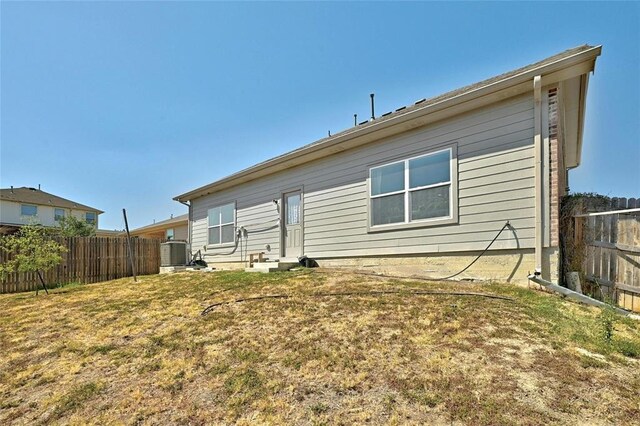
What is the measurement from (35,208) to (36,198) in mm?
1192

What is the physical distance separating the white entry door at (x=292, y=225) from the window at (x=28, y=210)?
3400 centimetres

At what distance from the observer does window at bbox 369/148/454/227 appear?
700 centimetres

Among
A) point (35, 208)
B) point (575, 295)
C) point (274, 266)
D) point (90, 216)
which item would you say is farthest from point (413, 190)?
point (90, 216)

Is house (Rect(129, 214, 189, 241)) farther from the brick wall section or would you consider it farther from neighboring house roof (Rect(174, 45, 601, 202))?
the brick wall section

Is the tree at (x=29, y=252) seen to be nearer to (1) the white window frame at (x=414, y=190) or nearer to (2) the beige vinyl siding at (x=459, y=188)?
(2) the beige vinyl siding at (x=459, y=188)

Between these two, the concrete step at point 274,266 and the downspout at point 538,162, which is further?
the concrete step at point 274,266

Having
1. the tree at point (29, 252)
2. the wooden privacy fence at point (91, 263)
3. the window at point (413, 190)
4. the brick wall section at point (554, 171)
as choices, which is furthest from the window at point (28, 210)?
the brick wall section at point (554, 171)

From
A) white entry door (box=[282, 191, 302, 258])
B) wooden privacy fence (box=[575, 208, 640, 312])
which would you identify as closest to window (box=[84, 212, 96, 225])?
white entry door (box=[282, 191, 302, 258])

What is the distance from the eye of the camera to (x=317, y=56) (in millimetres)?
10977

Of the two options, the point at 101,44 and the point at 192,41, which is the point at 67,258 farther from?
the point at 192,41

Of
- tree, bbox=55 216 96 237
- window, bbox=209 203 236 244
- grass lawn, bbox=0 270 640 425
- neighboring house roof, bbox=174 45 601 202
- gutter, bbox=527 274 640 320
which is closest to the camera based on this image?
grass lawn, bbox=0 270 640 425

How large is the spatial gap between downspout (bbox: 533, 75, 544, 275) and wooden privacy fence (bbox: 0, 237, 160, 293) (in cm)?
1253

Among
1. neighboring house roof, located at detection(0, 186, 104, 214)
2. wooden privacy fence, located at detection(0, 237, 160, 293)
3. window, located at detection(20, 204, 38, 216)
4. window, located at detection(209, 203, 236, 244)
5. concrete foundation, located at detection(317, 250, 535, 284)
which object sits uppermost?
neighboring house roof, located at detection(0, 186, 104, 214)

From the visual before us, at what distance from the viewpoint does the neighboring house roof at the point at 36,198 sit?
31.9 meters
